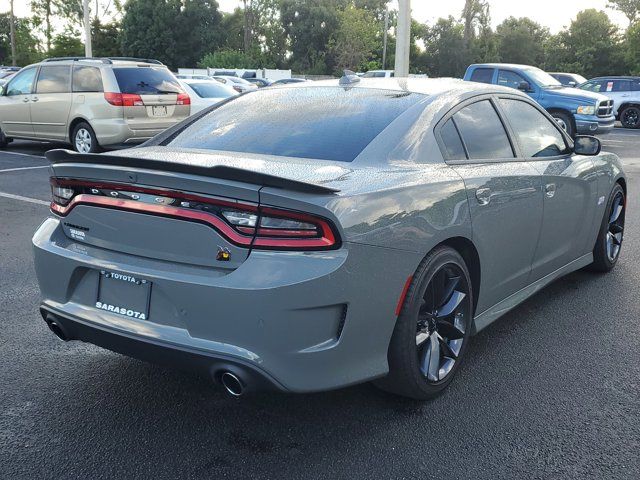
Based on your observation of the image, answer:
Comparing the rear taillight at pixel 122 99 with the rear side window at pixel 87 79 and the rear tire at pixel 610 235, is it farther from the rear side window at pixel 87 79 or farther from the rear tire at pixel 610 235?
the rear tire at pixel 610 235

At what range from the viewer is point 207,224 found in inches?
104

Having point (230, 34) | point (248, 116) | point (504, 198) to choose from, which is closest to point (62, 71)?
point (248, 116)

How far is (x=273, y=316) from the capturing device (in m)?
2.51

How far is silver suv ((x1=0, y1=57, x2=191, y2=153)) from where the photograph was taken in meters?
11.4

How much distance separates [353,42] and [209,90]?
156ft

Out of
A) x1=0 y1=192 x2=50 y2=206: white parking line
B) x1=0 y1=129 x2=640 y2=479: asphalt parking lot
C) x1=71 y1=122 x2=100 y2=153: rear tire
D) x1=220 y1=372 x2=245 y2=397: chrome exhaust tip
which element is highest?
x1=71 y1=122 x2=100 y2=153: rear tire

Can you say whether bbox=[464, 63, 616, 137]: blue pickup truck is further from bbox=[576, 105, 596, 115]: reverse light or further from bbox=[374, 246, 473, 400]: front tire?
bbox=[374, 246, 473, 400]: front tire

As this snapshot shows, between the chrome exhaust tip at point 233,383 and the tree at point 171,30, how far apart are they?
64.0m

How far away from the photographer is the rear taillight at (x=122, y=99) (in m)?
11.3

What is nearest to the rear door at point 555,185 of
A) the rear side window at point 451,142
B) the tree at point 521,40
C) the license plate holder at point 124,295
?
the rear side window at point 451,142

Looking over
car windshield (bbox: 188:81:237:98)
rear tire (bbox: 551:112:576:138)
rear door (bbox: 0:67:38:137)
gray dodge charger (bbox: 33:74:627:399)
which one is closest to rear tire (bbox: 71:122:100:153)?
rear door (bbox: 0:67:38:137)

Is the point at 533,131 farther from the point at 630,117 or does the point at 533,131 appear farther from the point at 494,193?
the point at 630,117

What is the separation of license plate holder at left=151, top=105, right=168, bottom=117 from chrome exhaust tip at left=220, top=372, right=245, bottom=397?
9.71 meters

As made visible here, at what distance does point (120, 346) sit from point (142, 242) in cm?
44
